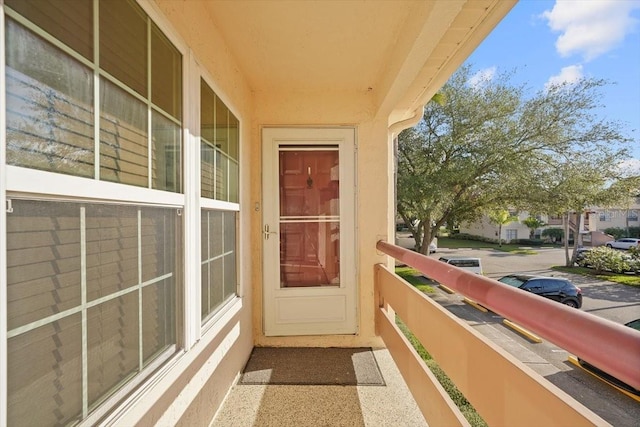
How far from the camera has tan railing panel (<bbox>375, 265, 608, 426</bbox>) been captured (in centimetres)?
72

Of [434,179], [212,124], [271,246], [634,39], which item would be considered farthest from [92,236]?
[434,179]

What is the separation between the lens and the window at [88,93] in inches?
27.7

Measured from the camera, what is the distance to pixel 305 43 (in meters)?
2.15

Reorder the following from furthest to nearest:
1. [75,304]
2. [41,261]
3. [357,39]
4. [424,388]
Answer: [357,39] → [424,388] → [75,304] → [41,261]

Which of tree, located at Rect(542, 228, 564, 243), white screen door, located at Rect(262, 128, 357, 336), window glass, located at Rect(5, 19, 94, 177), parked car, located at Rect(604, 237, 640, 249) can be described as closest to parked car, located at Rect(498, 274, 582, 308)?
parked car, located at Rect(604, 237, 640, 249)

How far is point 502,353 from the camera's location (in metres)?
0.95

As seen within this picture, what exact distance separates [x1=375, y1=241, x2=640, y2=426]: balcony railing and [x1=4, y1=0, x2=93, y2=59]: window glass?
54.2 inches

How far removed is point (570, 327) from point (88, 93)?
135 centimetres

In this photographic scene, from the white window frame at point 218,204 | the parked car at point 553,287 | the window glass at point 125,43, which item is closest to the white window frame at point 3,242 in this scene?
the window glass at point 125,43

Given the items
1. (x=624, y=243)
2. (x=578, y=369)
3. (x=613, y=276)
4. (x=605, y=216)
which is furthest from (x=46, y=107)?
(x=605, y=216)

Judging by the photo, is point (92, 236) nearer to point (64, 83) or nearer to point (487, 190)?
point (64, 83)

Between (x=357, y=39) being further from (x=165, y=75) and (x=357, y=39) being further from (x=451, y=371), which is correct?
(x=451, y=371)

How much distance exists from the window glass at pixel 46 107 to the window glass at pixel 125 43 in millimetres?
141

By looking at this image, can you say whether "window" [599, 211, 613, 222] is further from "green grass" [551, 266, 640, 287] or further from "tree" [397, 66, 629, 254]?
"green grass" [551, 266, 640, 287]
